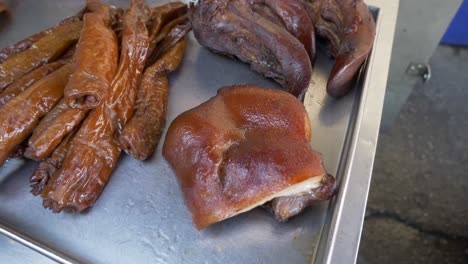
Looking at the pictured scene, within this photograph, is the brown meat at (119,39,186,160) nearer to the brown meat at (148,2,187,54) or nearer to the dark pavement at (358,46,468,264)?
the brown meat at (148,2,187,54)

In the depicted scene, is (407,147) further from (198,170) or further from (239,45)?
(198,170)

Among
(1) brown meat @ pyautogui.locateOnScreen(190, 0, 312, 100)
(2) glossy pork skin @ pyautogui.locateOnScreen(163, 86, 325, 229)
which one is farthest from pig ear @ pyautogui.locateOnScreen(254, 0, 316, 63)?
(2) glossy pork skin @ pyautogui.locateOnScreen(163, 86, 325, 229)

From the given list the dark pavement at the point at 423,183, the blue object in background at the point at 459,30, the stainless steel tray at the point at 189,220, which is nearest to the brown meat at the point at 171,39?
the stainless steel tray at the point at 189,220

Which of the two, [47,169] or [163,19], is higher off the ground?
[163,19]

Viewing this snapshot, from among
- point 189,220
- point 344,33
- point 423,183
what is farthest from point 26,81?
point 423,183

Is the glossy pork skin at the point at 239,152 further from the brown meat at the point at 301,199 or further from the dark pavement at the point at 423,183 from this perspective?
the dark pavement at the point at 423,183

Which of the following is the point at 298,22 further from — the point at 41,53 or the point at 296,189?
the point at 41,53
